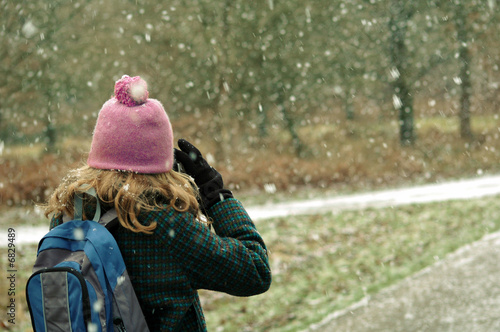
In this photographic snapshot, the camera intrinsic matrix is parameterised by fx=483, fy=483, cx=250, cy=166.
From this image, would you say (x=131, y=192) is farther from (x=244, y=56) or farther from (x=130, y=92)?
(x=244, y=56)

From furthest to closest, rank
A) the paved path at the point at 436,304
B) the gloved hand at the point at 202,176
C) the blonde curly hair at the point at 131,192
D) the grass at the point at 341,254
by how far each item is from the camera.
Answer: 1. the grass at the point at 341,254
2. the paved path at the point at 436,304
3. the gloved hand at the point at 202,176
4. the blonde curly hair at the point at 131,192

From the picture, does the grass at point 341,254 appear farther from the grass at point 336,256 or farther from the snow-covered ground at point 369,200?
the snow-covered ground at point 369,200

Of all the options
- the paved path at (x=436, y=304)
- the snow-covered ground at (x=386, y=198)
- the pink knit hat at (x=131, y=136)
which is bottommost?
the snow-covered ground at (x=386, y=198)

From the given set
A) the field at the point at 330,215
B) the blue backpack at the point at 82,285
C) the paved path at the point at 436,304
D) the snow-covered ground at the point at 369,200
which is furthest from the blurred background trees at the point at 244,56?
the blue backpack at the point at 82,285

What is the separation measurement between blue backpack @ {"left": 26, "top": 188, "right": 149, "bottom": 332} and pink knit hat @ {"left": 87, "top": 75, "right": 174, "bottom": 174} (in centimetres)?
17

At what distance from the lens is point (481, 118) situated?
22.5 metres

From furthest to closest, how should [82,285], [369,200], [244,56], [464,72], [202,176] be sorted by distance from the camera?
[464,72] → [244,56] → [369,200] → [202,176] → [82,285]

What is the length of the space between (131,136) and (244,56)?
50.3ft

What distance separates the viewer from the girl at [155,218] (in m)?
1.71

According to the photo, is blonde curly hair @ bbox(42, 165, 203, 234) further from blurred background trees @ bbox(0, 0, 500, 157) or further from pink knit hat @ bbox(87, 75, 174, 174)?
blurred background trees @ bbox(0, 0, 500, 157)

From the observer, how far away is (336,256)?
6996 millimetres

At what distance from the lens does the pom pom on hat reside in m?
1.79

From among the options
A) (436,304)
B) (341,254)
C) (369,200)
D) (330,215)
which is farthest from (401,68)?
(436,304)

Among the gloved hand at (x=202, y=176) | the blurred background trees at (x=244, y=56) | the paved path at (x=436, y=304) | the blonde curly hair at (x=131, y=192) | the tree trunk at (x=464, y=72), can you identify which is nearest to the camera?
the blonde curly hair at (x=131, y=192)
